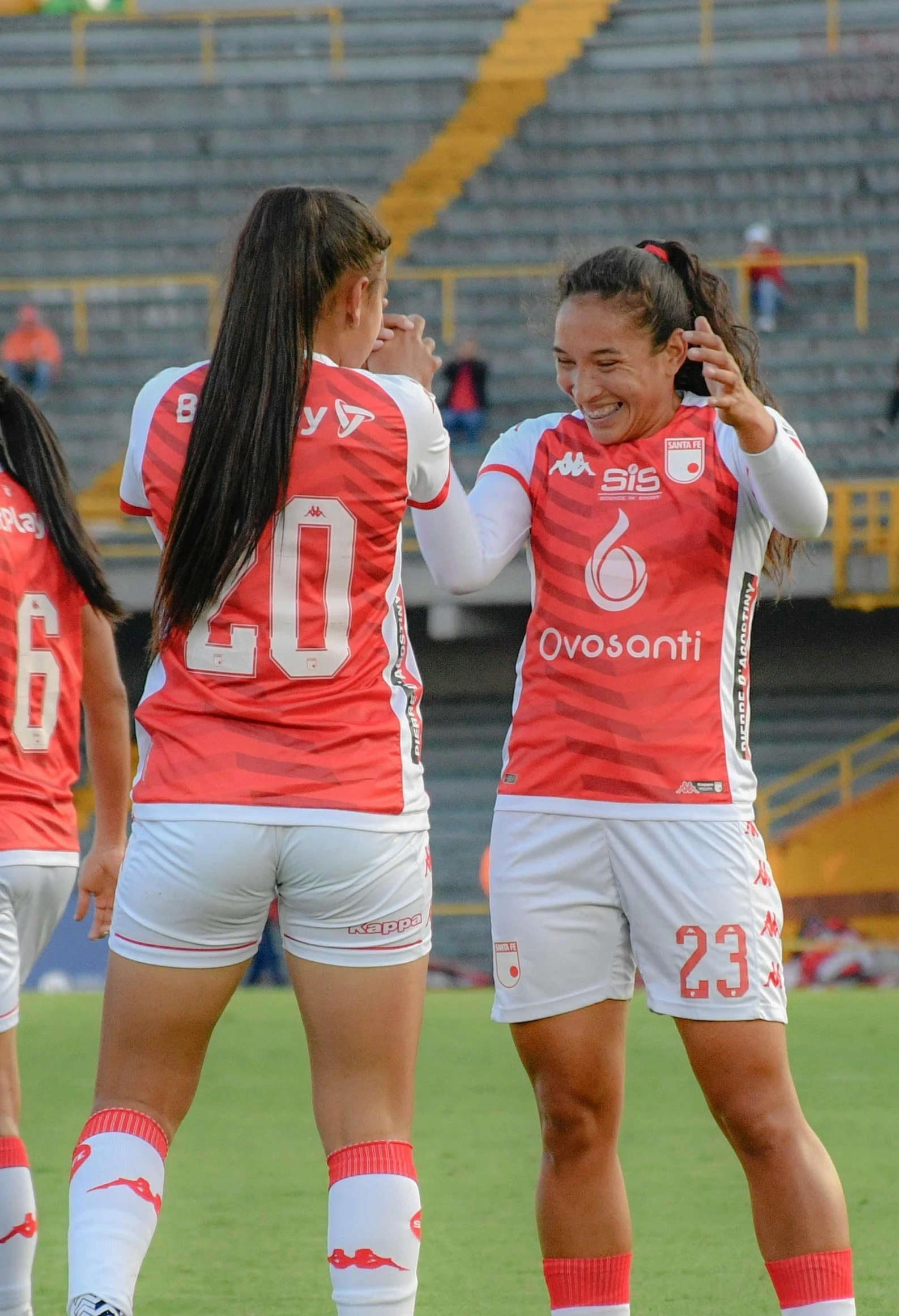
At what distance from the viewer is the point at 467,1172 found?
5090 mm

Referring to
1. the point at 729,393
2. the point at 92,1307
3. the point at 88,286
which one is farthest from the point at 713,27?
the point at 92,1307

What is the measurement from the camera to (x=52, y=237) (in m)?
18.3

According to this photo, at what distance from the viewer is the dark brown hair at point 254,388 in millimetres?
2393

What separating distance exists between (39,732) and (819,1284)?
56.5 inches

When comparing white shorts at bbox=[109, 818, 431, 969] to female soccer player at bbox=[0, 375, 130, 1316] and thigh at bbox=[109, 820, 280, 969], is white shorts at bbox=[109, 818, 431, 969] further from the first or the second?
female soccer player at bbox=[0, 375, 130, 1316]

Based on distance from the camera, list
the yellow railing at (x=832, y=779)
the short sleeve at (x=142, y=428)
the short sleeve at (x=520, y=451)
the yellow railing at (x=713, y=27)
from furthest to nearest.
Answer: the yellow railing at (x=713, y=27), the yellow railing at (x=832, y=779), the short sleeve at (x=520, y=451), the short sleeve at (x=142, y=428)

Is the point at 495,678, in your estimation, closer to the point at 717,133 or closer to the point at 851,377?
the point at 851,377

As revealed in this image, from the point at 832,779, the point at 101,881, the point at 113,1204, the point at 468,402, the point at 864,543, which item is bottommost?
the point at 832,779

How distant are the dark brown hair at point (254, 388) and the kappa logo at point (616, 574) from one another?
0.64 meters

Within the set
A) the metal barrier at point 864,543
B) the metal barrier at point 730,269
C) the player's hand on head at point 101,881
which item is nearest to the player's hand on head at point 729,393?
the player's hand on head at point 101,881

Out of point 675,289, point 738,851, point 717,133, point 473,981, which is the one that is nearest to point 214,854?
point 738,851

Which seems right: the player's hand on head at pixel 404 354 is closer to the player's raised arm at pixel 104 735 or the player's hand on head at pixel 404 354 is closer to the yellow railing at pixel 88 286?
the player's raised arm at pixel 104 735

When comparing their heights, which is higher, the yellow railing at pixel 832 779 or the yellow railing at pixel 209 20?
the yellow railing at pixel 209 20

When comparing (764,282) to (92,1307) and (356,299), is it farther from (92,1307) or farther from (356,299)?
(92,1307)
